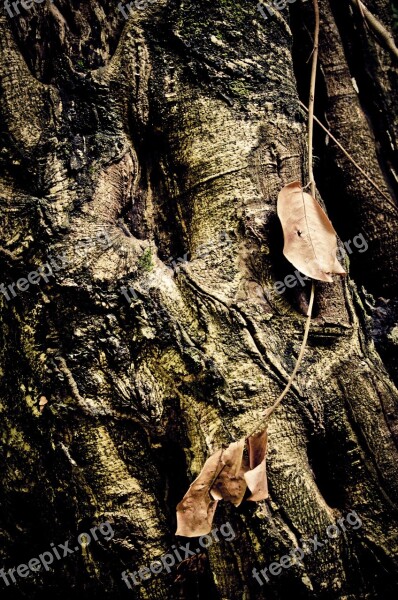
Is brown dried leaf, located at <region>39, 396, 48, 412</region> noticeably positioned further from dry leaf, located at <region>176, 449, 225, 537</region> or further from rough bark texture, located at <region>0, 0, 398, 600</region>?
dry leaf, located at <region>176, 449, 225, 537</region>

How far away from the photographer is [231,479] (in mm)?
1033

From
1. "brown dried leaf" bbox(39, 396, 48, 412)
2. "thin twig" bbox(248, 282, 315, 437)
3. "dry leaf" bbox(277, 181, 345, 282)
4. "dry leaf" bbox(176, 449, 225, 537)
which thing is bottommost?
"dry leaf" bbox(176, 449, 225, 537)

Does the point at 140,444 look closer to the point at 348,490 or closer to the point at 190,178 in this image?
the point at 348,490

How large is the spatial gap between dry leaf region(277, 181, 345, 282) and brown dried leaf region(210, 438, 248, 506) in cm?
42

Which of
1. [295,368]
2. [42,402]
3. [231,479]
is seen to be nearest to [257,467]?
[231,479]

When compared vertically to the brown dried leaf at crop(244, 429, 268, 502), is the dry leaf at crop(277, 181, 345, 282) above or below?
above

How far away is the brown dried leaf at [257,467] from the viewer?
101 centimetres

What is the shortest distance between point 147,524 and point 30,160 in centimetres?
90

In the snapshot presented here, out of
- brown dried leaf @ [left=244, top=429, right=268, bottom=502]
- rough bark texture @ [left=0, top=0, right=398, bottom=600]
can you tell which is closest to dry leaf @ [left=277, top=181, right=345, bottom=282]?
rough bark texture @ [left=0, top=0, right=398, bottom=600]

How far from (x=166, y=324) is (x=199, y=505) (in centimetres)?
39

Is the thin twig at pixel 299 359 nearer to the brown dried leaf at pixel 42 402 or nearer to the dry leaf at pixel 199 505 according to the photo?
the dry leaf at pixel 199 505

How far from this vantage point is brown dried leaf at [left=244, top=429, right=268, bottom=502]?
101cm

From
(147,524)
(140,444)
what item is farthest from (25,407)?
(147,524)

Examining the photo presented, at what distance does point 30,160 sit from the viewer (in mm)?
1262
